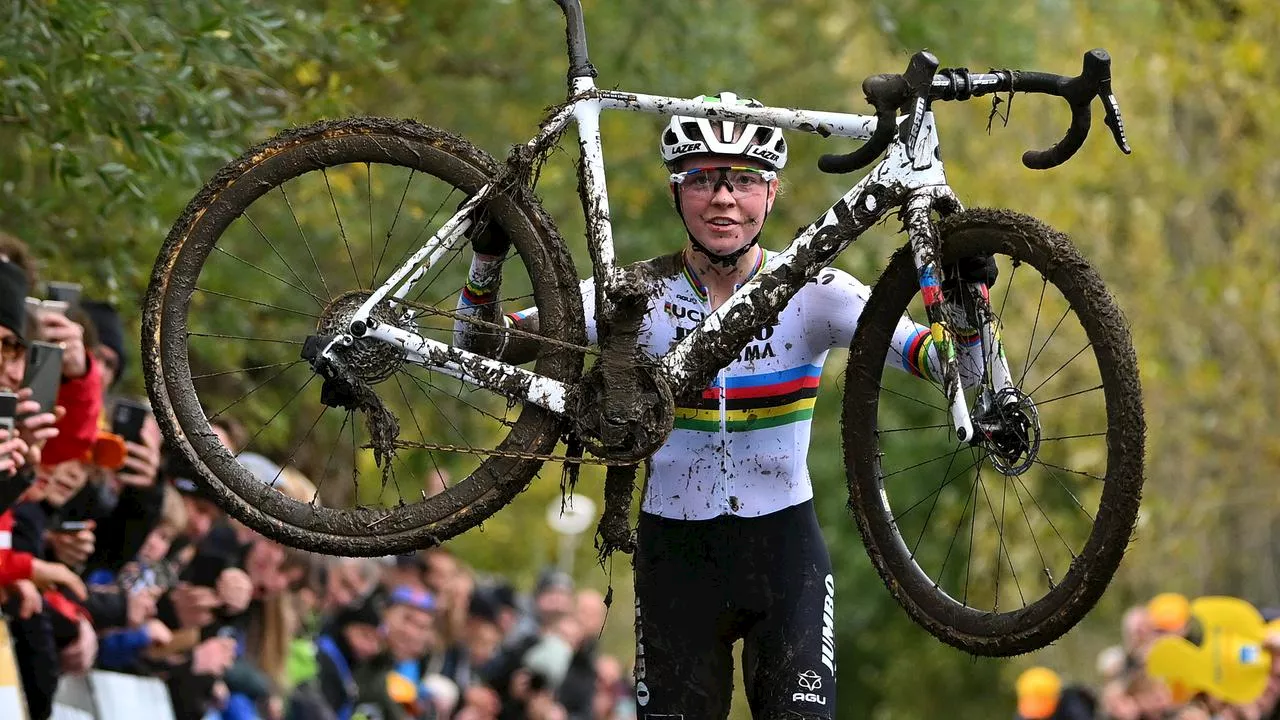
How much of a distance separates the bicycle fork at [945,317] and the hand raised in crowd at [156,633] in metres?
4.15

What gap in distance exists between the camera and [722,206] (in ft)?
20.7

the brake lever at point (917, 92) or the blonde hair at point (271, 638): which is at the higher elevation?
the brake lever at point (917, 92)

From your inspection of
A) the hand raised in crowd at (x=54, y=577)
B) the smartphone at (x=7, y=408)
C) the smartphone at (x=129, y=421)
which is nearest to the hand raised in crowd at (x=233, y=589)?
the smartphone at (x=129, y=421)

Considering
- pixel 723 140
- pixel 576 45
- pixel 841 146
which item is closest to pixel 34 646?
pixel 576 45

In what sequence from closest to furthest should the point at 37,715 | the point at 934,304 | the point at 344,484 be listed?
the point at 934,304, the point at 37,715, the point at 344,484

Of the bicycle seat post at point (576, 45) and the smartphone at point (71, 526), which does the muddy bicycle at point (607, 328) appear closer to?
the bicycle seat post at point (576, 45)

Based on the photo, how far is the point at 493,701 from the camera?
547 inches

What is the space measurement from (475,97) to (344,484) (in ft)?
10.8

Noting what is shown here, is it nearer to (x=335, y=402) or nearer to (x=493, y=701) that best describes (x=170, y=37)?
(x=335, y=402)

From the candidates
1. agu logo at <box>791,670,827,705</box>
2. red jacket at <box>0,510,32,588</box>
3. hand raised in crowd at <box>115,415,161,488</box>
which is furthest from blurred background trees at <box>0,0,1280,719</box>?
agu logo at <box>791,670,827,705</box>

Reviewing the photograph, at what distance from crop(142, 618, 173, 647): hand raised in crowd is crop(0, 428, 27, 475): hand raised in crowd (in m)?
1.94

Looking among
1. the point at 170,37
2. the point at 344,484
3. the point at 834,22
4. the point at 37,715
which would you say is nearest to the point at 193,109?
the point at 170,37

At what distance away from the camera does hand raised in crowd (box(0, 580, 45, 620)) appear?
7410 millimetres

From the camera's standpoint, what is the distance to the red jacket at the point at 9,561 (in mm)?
7398
